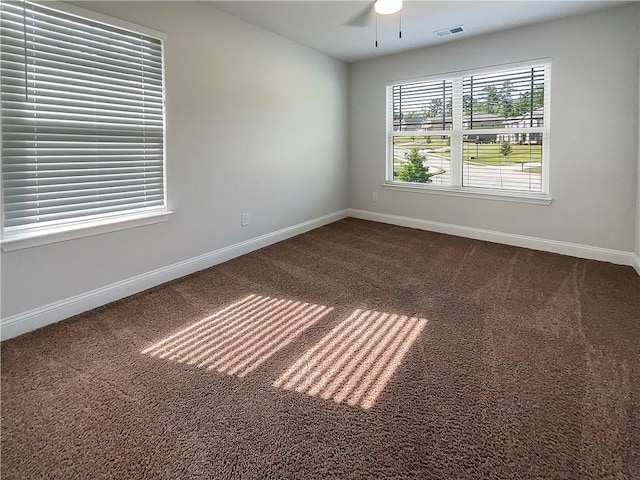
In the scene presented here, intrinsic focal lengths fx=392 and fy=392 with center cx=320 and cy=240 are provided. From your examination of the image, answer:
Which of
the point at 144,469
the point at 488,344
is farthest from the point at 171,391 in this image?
the point at 488,344

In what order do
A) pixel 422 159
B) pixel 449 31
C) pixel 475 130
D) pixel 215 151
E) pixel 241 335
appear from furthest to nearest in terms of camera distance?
pixel 422 159 → pixel 475 130 → pixel 449 31 → pixel 215 151 → pixel 241 335

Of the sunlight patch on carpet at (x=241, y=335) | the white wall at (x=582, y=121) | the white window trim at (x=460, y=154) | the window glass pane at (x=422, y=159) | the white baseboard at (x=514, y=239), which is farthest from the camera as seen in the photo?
the window glass pane at (x=422, y=159)

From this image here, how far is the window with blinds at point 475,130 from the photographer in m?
4.23

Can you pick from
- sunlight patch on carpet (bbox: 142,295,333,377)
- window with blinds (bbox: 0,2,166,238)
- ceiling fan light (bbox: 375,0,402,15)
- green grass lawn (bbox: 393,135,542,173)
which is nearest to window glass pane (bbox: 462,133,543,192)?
green grass lawn (bbox: 393,135,542,173)

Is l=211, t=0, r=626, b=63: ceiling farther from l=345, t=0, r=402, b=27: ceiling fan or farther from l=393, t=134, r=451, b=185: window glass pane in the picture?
l=393, t=134, r=451, b=185: window glass pane

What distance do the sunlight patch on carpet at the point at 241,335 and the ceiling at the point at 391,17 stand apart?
261cm

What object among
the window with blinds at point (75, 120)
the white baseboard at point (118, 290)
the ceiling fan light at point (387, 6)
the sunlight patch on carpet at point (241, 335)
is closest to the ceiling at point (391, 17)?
the ceiling fan light at point (387, 6)

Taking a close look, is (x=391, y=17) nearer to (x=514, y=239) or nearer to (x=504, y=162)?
(x=504, y=162)

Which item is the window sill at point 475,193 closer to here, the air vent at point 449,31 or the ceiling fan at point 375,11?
the air vent at point 449,31

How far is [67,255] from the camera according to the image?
2.63 meters

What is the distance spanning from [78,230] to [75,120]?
2.40 ft

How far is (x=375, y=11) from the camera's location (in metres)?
3.57

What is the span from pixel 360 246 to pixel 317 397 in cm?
277

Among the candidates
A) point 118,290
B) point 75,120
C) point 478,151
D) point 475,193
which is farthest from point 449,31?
point 118,290
